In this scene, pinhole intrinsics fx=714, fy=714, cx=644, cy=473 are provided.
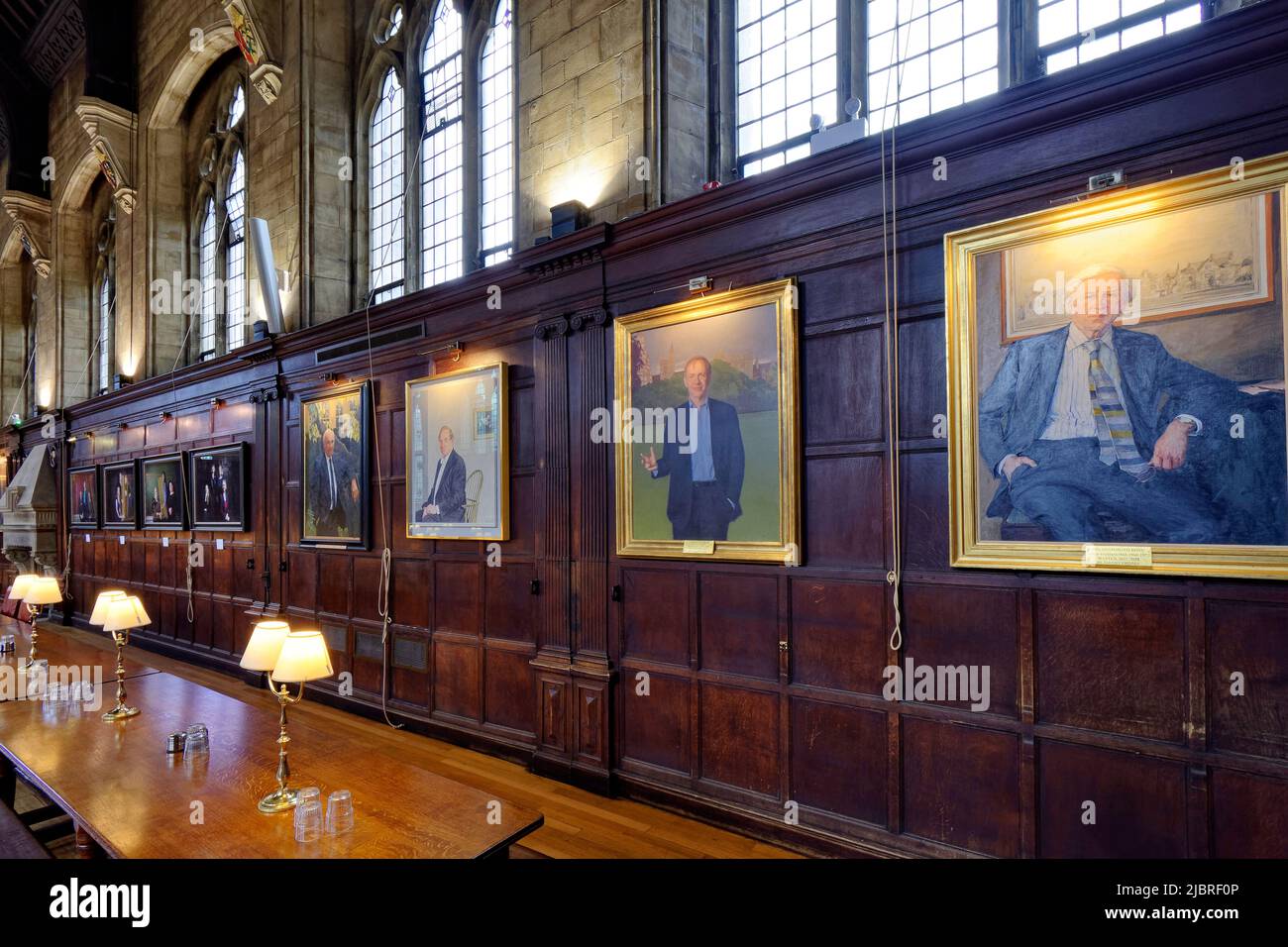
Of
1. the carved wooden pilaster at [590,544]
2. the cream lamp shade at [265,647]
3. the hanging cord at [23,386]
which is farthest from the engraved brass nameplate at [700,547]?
the hanging cord at [23,386]

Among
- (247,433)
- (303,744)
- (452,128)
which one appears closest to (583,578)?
(303,744)

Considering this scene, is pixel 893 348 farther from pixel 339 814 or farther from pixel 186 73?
pixel 186 73

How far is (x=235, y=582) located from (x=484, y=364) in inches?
224

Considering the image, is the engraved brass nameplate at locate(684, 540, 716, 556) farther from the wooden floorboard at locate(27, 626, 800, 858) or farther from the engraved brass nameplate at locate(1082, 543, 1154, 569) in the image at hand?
the engraved brass nameplate at locate(1082, 543, 1154, 569)

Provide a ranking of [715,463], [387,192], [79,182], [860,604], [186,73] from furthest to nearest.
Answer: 1. [79,182]
2. [186,73]
3. [387,192]
4. [715,463]
5. [860,604]

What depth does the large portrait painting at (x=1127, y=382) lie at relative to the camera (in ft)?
9.96

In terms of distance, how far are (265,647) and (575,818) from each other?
8.33ft

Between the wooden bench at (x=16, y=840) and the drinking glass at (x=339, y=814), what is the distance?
115 cm

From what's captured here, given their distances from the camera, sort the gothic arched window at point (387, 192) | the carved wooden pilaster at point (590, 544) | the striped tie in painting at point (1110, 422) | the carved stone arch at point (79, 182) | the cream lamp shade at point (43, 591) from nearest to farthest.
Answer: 1. the striped tie in painting at point (1110, 422)
2. the carved wooden pilaster at point (590, 544)
3. the cream lamp shade at point (43, 591)
4. the gothic arched window at point (387, 192)
5. the carved stone arch at point (79, 182)

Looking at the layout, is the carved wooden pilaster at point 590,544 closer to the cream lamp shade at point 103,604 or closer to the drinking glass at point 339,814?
the drinking glass at point 339,814

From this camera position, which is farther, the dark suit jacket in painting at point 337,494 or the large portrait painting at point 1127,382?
the dark suit jacket in painting at point 337,494

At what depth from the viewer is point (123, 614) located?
4469 mm

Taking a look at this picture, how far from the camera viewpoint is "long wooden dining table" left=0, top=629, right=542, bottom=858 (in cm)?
266

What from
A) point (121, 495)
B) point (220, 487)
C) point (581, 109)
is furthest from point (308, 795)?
point (121, 495)
